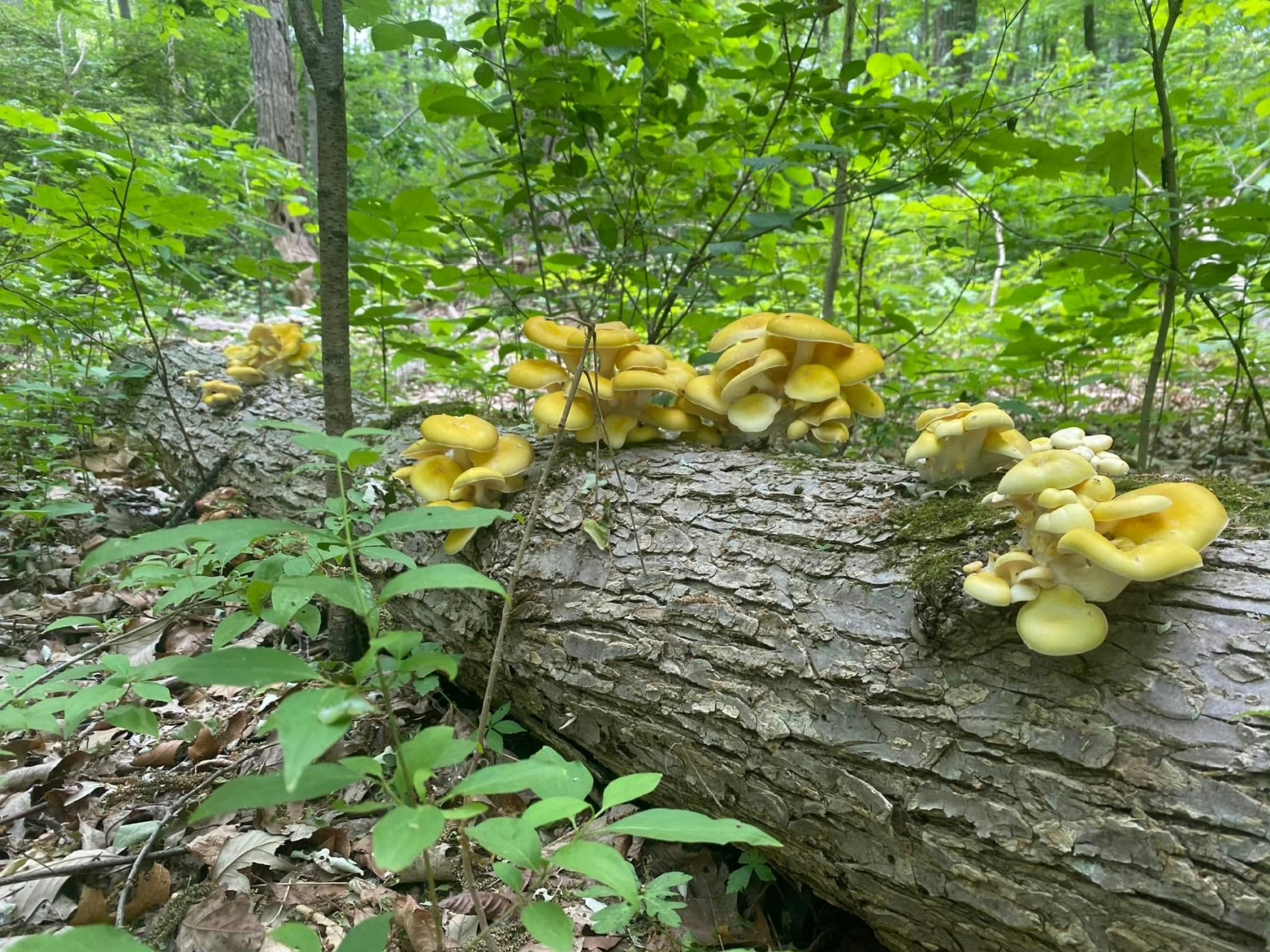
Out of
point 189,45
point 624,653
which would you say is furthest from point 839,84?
point 189,45

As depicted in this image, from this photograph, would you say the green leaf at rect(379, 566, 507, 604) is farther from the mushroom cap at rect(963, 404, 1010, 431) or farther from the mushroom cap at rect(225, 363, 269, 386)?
the mushroom cap at rect(225, 363, 269, 386)

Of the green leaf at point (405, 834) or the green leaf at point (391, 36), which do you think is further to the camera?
the green leaf at point (391, 36)

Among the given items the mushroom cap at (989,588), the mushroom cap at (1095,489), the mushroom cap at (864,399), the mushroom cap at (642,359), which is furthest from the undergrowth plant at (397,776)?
the mushroom cap at (864,399)

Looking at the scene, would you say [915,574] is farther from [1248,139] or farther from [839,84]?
[1248,139]

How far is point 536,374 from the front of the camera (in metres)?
2.87

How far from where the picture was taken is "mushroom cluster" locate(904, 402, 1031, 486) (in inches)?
83.0

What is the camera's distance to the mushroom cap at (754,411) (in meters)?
2.79

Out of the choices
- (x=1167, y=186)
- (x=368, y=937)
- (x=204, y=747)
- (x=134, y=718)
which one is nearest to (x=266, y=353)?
(x=204, y=747)

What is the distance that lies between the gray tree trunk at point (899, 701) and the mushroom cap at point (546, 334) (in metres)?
0.64

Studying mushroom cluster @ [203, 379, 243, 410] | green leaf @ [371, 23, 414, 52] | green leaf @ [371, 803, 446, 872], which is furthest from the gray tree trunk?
mushroom cluster @ [203, 379, 243, 410]

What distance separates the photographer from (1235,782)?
1.43 m

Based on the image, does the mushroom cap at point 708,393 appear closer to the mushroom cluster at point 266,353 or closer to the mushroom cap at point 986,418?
the mushroom cap at point 986,418

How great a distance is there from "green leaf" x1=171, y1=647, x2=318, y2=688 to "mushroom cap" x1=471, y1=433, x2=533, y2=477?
1.56 metres

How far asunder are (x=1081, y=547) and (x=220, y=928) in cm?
257
